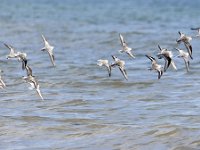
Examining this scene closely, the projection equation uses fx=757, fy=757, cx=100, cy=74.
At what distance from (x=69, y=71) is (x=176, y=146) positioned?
10.9 meters

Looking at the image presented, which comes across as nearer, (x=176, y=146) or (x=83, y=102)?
(x=176, y=146)

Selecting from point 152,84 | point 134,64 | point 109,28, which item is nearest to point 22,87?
point 152,84

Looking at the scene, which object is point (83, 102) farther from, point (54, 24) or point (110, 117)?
point (54, 24)

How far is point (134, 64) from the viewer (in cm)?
2603

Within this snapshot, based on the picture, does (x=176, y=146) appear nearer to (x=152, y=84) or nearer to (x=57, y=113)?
(x=57, y=113)

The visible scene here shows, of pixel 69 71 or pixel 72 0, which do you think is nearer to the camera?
pixel 69 71

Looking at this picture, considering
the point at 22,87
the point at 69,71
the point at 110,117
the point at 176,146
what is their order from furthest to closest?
the point at 69,71 → the point at 22,87 → the point at 110,117 → the point at 176,146

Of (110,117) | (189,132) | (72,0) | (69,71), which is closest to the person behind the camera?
(189,132)

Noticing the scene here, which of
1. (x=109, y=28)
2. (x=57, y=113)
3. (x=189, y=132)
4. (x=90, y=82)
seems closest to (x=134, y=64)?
(x=90, y=82)

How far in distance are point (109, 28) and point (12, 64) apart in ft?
56.6

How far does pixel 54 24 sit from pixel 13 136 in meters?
32.2

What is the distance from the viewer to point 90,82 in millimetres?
22141

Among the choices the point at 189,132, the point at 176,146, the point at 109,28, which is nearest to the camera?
the point at 176,146

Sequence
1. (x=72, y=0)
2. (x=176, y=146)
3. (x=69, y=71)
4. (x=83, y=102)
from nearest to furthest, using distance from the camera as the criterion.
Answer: (x=176, y=146)
(x=83, y=102)
(x=69, y=71)
(x=72, y=0)
